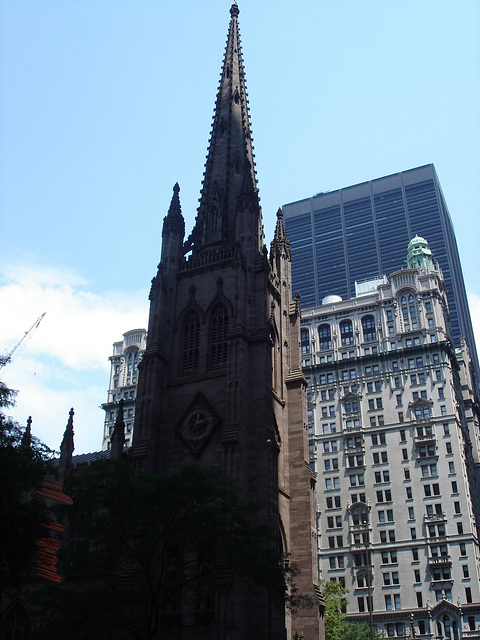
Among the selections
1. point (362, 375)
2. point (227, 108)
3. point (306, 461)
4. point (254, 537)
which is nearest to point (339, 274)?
point (362, 375)

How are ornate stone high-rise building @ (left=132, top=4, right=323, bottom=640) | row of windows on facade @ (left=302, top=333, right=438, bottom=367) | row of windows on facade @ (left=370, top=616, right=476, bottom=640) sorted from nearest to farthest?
ornate stone high-rise building @ (left=132, top=4, right=323, bottom=640) < row of windows on facade @ (left=370, top=616, right=476, bottom=640) < row of windows on facade @ (left=302, top=333, right=438, bottom=367)

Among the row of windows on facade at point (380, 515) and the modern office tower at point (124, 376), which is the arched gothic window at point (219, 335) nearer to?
the row of windows on facade at point (380, 515)

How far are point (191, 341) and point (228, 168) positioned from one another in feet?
60.6

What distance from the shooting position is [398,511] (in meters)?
85.3

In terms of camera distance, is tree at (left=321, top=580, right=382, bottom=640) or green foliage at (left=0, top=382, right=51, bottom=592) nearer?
green foliage at (left=0, top=382, right=51, bottom=592)

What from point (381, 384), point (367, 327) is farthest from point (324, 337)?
point (381, 384)

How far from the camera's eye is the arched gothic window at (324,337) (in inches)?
4055

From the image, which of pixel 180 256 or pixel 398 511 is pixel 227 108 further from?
pixel 398 511

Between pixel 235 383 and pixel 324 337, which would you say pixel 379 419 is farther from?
pixel 235 383

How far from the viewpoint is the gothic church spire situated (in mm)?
57219

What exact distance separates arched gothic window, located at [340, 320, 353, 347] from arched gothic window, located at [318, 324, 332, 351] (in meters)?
1.92

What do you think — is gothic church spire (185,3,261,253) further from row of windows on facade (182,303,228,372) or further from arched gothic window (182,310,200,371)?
arched gothic window (182,310,200,371)

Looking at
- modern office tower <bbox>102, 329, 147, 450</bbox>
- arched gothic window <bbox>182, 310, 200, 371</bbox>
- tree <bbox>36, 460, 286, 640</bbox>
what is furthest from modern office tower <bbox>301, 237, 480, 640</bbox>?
tree <bbox>36, 460, 286, 640</bbox>

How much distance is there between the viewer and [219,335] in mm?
50219
